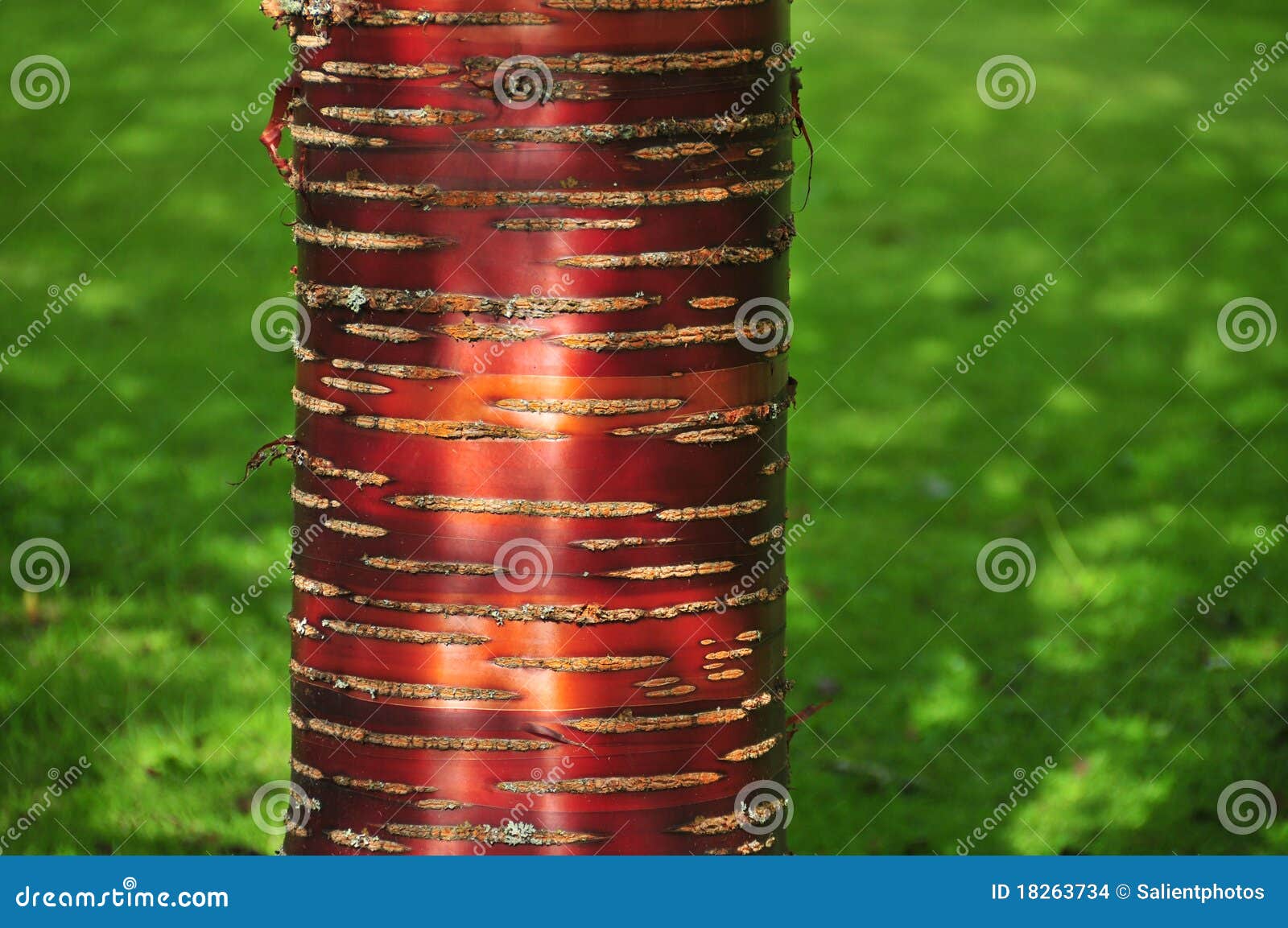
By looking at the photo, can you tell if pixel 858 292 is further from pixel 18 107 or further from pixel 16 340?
pixel 18 107

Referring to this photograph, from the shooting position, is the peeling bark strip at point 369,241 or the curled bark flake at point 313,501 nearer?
the peeling bark strip at point 369,241

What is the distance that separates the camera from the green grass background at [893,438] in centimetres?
515

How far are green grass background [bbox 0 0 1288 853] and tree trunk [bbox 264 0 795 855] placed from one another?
255cm

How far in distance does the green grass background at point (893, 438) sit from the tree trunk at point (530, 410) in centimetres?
255

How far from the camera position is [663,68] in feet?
7.51

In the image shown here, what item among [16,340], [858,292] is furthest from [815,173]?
[16,340]

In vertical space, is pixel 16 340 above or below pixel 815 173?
below

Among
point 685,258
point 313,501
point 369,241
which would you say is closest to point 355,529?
point 313,501

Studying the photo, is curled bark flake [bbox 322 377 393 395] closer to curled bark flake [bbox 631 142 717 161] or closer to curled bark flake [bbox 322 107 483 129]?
curled bark flake [bbox 322 107 483 129]

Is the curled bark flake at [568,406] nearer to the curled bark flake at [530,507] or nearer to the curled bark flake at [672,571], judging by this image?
the curled bark flake at [530,507]

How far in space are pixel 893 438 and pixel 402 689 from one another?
525 cm

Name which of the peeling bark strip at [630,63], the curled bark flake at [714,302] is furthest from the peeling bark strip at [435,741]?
the peeling bark strip at [630,63]

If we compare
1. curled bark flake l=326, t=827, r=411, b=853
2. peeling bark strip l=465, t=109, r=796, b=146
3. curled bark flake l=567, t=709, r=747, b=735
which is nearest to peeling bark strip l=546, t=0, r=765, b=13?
peeling bark strip l=465, t=109, r=796, b=146

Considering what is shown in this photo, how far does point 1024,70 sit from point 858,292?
131 inches
